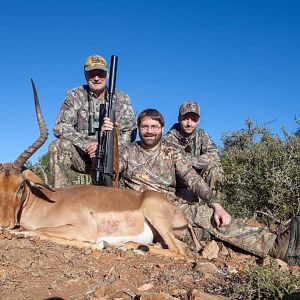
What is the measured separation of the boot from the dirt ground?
1.40 ft

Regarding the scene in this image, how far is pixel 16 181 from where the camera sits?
5449 mm

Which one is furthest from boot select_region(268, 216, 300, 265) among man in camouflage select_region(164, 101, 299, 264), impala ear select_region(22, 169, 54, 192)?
impala ear select_region(22, 169, 54, 192)

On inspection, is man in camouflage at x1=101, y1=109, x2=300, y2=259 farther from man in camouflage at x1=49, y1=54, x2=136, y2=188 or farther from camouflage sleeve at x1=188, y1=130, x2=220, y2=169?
camouflage sleeve at x1=188, y1=130, x2=220, y2=169

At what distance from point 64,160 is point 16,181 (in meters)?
1.62

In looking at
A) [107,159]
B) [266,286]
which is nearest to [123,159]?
[107,159]

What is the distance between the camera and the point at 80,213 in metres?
5.46

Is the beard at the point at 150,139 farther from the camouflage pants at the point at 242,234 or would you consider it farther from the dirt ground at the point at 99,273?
the dirt ground at the point at 99,273

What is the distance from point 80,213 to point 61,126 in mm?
2178

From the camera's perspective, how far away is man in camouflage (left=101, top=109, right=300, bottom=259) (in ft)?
17.8

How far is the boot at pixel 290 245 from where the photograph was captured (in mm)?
4820

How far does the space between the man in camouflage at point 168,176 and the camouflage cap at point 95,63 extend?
58.0 inches

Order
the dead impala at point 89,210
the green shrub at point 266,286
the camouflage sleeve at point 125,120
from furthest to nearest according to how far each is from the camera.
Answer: the camouflage sleeve at point 125,120 → the dead impala at point 89,210 → the green shrub at point 266,286

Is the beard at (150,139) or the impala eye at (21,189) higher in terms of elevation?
the beard at (150,139)

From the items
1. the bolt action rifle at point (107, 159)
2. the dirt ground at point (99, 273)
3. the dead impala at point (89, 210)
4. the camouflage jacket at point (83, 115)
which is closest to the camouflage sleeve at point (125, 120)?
the camouflage jacket at point (83, 115)
